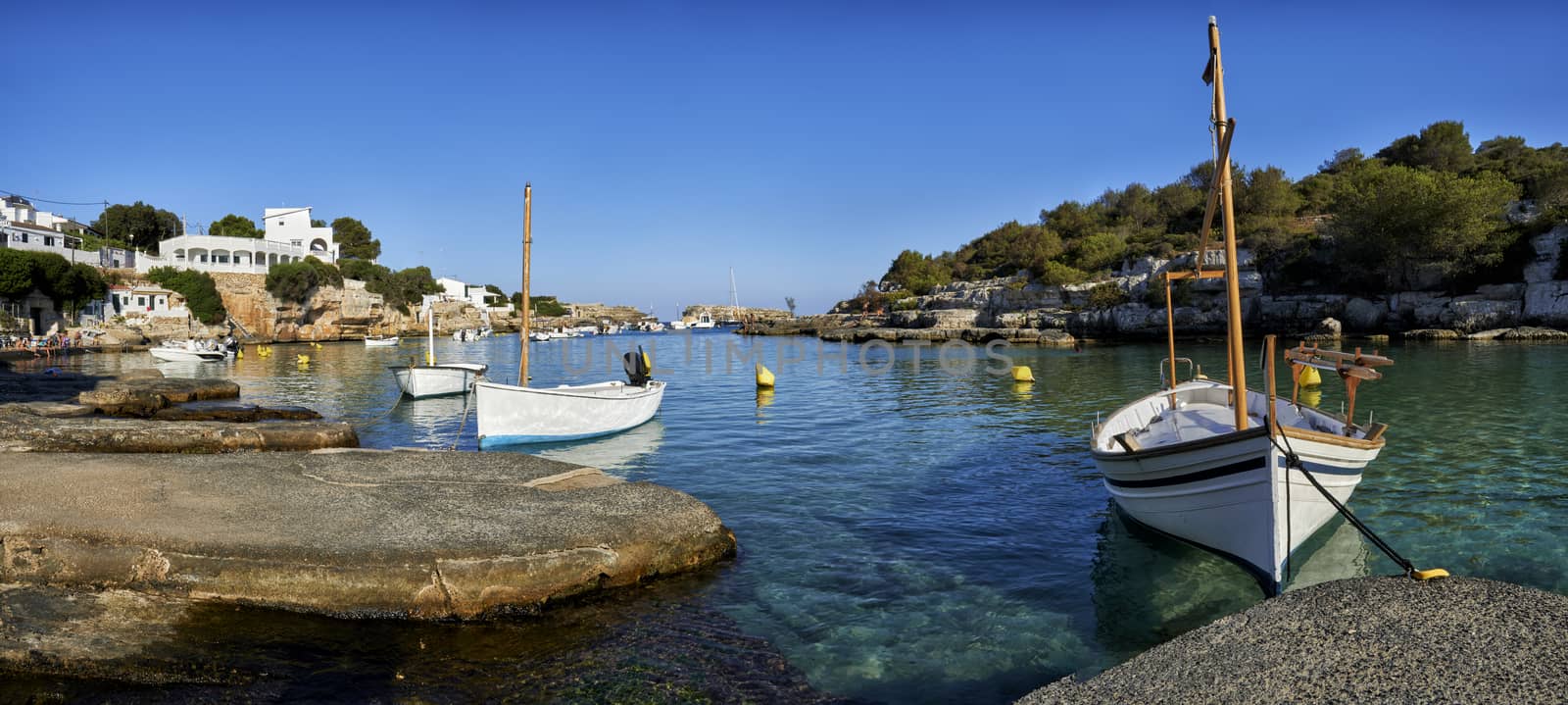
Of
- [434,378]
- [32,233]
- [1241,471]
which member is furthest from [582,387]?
[32,233]

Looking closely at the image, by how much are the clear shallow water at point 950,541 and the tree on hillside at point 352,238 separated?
4397 inches

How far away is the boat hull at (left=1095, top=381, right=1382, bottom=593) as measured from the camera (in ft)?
23.7

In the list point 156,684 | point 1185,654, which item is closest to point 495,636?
point 156,684

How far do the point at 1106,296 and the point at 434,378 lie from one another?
57.9 m

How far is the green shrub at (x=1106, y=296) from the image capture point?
66.8 m

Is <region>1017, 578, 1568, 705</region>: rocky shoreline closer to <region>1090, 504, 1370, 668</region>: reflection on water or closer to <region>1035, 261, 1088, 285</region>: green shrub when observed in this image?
<region>1090, 504, 1370, 668</region>: reflection on water

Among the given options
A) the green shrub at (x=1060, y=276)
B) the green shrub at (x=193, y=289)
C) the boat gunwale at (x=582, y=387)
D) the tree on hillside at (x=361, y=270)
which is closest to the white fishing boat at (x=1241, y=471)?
the boat gunwale at (x=582, y=387)

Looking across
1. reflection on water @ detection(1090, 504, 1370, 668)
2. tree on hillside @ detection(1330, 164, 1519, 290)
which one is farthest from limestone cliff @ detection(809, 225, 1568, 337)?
reflection on water @ detection(1090, 504, 1370, 668)

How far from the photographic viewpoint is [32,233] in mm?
65688

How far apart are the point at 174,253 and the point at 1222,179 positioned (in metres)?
104

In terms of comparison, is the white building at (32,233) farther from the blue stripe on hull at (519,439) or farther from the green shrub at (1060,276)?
the green shrub at (1060,276)

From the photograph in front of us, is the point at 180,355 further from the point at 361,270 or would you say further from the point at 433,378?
the point at 361,270

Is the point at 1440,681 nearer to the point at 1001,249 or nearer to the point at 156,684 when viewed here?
the point at 156,684

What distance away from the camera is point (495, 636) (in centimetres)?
662
